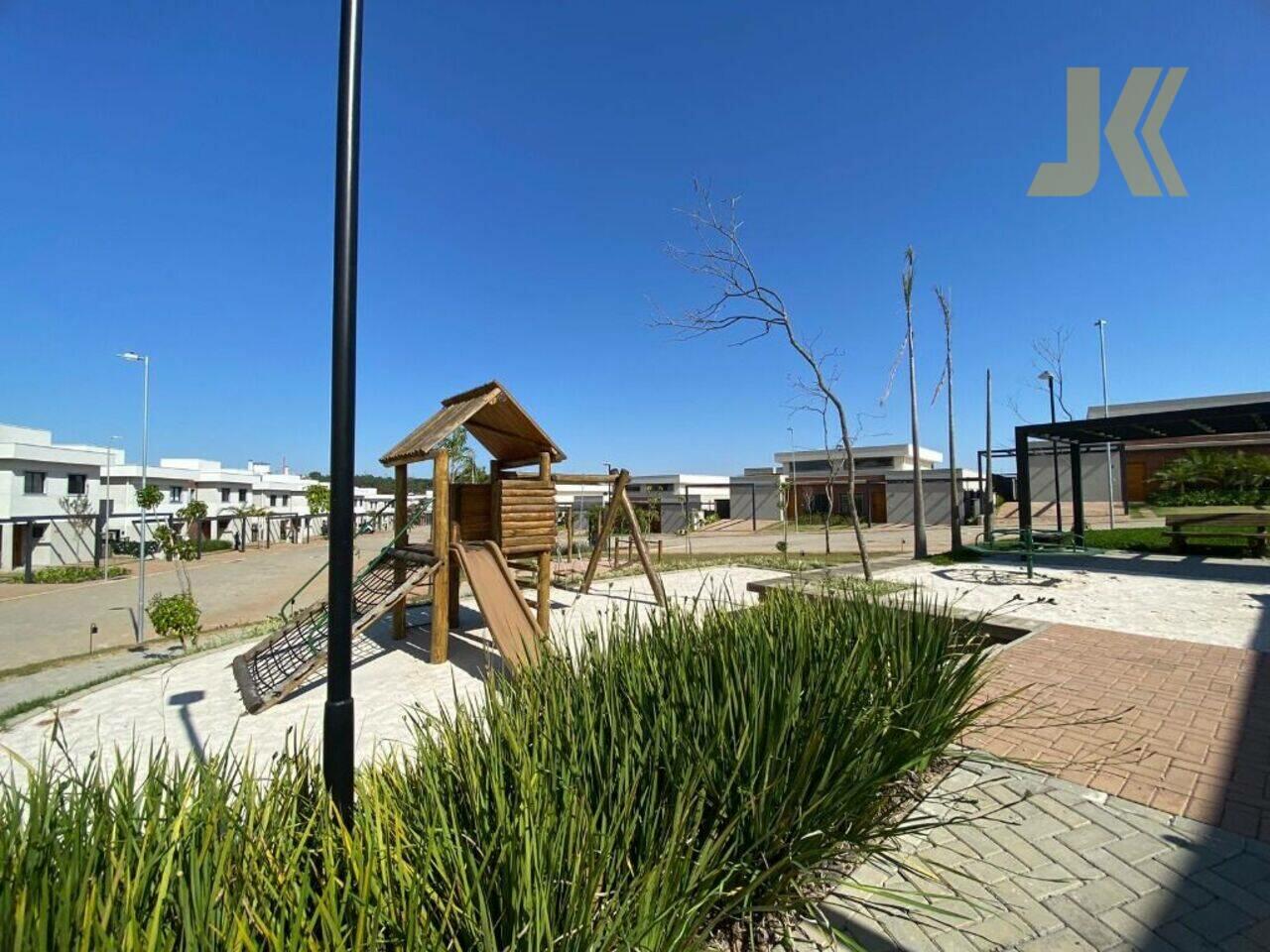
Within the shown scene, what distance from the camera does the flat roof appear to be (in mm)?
11227

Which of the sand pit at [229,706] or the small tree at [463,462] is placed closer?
Result: the sand pit at [229,706]

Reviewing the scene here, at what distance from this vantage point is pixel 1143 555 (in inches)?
536

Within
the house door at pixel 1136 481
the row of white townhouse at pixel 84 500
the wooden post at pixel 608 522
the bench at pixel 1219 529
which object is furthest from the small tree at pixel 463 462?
the house door at pixel 1136 481

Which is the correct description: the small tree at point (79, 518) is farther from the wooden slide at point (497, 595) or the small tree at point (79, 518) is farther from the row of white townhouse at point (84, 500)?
the wooden slide at point (497, 595)

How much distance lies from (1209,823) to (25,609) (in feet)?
90.0

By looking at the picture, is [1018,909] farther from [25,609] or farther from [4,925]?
[25,609]

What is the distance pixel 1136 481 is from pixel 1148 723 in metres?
36.4

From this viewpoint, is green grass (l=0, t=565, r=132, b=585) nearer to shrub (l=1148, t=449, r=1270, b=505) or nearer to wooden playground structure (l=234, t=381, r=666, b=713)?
wooden playground structure (l=234, t=381, r=666, b=713)

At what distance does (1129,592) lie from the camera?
9.19 meters

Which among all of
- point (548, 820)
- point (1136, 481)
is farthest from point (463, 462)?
point (1136, 481)

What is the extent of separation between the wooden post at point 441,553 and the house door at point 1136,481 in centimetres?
3709

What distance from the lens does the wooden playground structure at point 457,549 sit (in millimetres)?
6164
